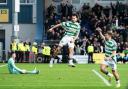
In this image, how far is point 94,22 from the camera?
156 ft

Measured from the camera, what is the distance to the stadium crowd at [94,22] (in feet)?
148

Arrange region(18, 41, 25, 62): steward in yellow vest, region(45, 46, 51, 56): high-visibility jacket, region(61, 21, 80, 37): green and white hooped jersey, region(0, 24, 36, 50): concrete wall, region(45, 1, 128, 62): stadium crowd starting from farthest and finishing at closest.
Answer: region(0, 24, 36, 50): concrete wall, region(45, 1, 128, 62): stadium crowd, region(18, 41, 25, 62): steward in yellow vest, region(45, 46, 51, 56): high-visibility jacket, region(61, 21, 80, 37): green and white hooped jersey

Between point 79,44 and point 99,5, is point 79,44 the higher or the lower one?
the lower one

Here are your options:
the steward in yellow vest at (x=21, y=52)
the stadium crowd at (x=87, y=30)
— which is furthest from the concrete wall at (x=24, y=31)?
the steward in yellow vest at (x=21, y=52)

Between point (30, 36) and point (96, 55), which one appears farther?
point (30, 36)

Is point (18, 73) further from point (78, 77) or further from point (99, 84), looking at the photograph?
point (99, 84)

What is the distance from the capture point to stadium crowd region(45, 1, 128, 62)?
4525 cm

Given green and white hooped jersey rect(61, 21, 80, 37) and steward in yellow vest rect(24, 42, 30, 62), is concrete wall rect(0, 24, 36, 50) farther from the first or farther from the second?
green and white hooped jersey rect(61, 21, 80, 37)

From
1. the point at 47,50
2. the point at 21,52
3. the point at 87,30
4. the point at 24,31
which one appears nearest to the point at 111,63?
the point at 47,50

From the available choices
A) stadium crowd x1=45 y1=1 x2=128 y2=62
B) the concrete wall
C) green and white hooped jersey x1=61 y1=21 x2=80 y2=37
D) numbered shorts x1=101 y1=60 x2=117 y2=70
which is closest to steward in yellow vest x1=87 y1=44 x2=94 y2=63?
stadium crowd x1=45 y1=1 x2=128 y2=62

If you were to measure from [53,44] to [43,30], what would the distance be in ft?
12.3

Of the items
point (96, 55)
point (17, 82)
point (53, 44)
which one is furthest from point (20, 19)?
point (17, 82)

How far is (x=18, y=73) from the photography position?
2559cm

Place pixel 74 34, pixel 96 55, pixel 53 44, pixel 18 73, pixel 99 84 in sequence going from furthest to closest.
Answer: pixel 53 44 < pixel 96 55 < pixel 18 73 < pixel 74 34 < pixel 99 84
